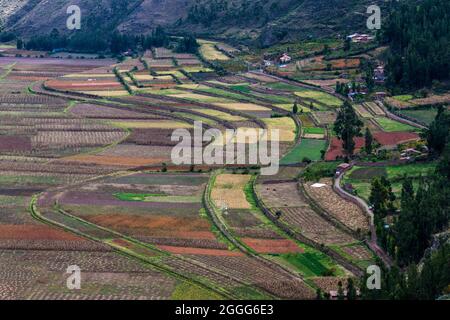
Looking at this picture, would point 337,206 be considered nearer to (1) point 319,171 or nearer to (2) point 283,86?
(1) point 319,171

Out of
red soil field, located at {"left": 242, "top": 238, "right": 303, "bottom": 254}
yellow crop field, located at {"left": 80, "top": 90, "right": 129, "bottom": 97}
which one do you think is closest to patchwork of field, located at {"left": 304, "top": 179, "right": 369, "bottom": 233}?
red soil field, located at {"left": 242, "top": 238, "right": 303, "bottom": 254}

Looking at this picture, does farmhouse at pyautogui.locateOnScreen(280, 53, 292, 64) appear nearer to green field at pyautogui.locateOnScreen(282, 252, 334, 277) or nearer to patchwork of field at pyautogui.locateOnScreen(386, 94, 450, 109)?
patchwork of field at pyautogui.locateOnScreen(386, 94, 450, 109)

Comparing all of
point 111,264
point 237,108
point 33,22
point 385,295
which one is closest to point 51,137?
point 237,108

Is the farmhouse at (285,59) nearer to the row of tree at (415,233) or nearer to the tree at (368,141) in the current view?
the tree at (368,141)

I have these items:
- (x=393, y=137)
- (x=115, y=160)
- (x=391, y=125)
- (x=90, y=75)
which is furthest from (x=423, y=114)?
(x=90, y=75)

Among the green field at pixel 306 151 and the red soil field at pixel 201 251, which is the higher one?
the green field at pixel 306 151

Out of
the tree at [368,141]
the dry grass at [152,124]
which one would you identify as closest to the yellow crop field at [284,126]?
the dry grass at [152,124]

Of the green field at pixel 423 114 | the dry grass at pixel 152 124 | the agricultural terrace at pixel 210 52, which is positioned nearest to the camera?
the green field at pixel 423 114
